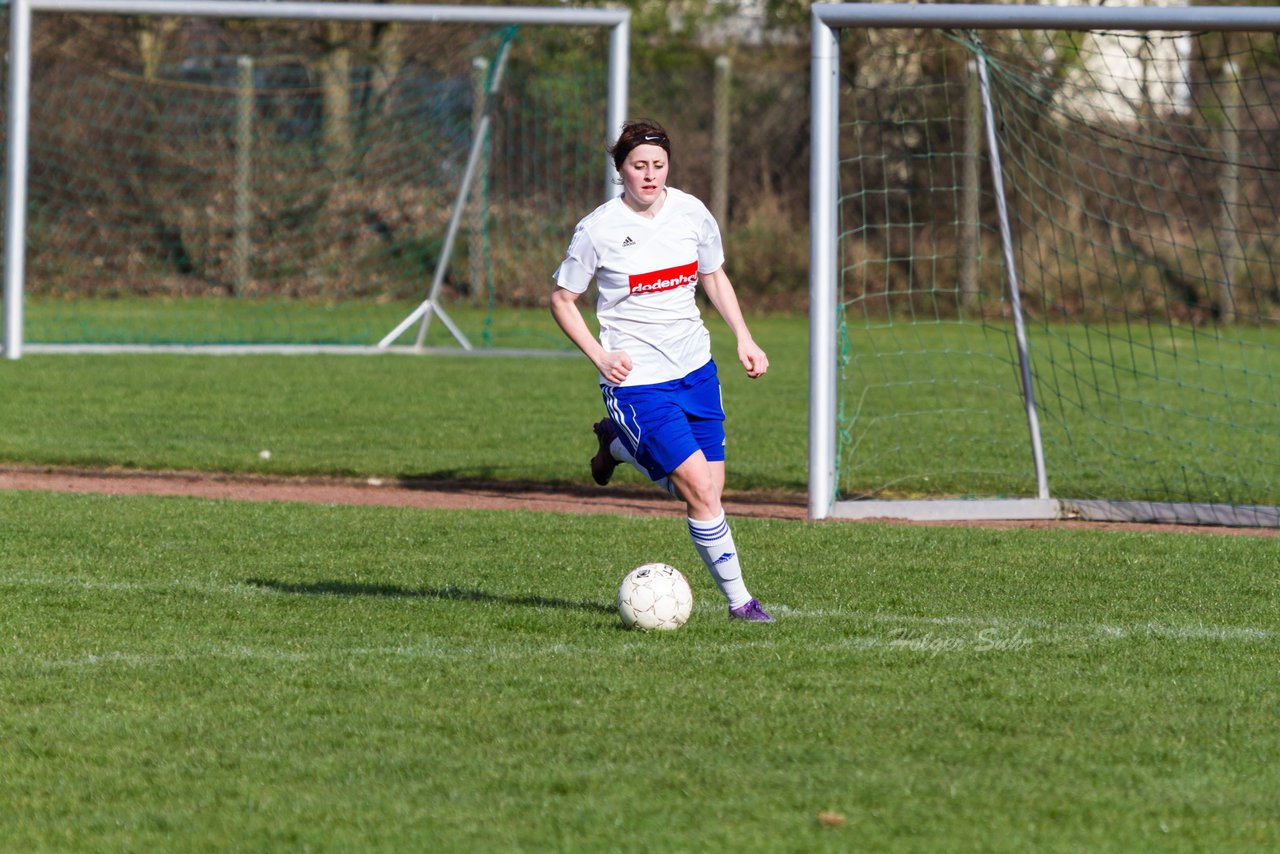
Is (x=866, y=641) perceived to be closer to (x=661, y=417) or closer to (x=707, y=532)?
(x=707, y=532)

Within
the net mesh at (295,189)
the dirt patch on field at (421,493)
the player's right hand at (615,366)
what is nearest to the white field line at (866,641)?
the player's right hand at (615,366)

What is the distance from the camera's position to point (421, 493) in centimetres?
980

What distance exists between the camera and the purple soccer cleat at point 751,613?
5.98 metres

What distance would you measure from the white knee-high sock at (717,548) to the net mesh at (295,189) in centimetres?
1269

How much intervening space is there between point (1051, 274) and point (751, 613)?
14.0 metres

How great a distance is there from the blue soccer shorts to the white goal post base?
9.93 ft

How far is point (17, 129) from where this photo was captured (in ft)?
49.8

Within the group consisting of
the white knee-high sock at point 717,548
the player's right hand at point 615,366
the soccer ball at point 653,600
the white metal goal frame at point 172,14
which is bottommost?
the soccer ball at point 653,600

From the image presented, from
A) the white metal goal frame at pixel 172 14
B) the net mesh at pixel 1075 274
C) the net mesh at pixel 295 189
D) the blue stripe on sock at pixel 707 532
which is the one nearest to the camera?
the blue stripe on sock at pixel 707 532

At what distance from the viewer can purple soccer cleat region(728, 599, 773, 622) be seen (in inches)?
235

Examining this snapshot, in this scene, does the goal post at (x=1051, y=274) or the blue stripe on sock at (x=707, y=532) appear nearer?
the blue stripe on sock at (x=707, y=532)

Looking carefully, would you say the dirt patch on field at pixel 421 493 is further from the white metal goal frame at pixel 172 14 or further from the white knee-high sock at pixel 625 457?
the white metal goal frame at pixel 172 14

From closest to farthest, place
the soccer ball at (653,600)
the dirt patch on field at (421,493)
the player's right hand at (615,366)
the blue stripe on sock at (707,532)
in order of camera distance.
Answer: the player's right hand at (615,366) → the soccer ball at (653,600) → the blue stripe on sock at (707,532) → the dirt patch on field at (421,493)

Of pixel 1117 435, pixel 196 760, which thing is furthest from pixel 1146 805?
pixel 1117 435
